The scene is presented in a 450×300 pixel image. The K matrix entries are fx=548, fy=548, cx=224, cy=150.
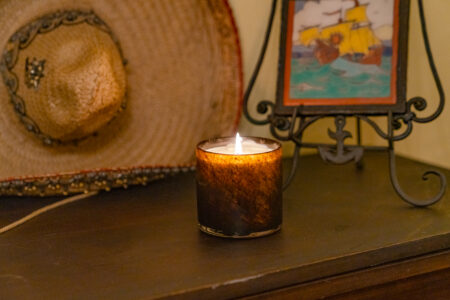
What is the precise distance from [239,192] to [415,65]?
26.2 inches

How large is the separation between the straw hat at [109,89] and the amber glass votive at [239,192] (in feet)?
0.73

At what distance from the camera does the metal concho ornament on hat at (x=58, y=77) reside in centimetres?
80

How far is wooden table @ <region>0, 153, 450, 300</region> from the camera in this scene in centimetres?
58

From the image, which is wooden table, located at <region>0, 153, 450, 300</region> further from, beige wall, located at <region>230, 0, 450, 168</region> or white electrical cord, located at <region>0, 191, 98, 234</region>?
beige wall, located at <region>230, 0, 450, 168</region>

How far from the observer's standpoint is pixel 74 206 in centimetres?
83

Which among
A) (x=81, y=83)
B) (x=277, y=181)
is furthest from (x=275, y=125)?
(x=81, y=83)

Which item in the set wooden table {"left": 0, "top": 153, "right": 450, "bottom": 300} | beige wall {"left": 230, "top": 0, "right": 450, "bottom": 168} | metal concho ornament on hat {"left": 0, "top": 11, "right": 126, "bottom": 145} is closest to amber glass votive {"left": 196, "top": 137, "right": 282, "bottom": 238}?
wooden table {"left": 0, "top": 153, "right": 450, "bottom": 300}

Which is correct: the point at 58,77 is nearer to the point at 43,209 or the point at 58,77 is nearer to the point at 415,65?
the point at 43,209

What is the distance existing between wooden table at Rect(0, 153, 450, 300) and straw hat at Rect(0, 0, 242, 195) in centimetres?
6

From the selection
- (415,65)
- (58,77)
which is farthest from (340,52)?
(58,77)

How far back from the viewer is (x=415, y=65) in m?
1.17

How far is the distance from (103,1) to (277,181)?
42 centimetres

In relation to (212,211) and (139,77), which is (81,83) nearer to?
(139,77)

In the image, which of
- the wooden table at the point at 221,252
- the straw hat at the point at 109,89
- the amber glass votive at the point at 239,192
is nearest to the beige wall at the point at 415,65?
the straw hat at the point at 109,89
